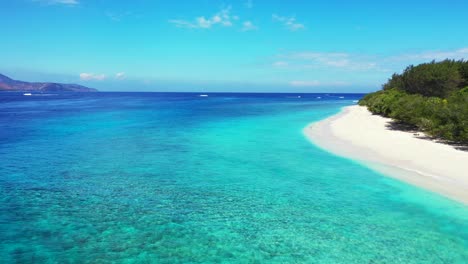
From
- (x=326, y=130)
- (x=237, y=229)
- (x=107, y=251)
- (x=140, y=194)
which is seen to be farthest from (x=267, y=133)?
(x=107, y=251)

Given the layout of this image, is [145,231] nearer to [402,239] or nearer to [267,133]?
[402,239]

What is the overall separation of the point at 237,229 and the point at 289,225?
5.39ft

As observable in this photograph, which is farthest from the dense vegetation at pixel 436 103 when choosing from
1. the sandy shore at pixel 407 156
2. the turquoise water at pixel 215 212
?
the turquoise water at pixel 215 212

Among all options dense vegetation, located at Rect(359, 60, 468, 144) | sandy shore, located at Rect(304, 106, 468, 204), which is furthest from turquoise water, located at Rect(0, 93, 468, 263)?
dense vegetation, located at Rect(359, 60, 468, 144)

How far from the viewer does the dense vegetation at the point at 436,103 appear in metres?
20.9

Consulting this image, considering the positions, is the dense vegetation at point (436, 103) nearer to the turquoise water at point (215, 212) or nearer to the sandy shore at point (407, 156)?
the sandy shore at point (407, 156)

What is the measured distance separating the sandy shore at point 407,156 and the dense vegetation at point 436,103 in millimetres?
1227

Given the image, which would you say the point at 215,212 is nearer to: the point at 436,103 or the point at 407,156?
the point at 407,156

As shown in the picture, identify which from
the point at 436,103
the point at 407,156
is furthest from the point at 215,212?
the point at 436,103

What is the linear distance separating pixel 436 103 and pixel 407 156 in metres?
9.92

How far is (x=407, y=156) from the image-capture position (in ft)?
62.0

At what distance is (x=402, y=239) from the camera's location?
928 centimetres

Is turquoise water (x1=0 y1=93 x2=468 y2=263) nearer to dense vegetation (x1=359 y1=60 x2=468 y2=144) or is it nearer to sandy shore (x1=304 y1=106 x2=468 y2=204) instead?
sandy shore (x1=304 y1=106 x2=468 y2=204)

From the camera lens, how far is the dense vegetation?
821 inches
